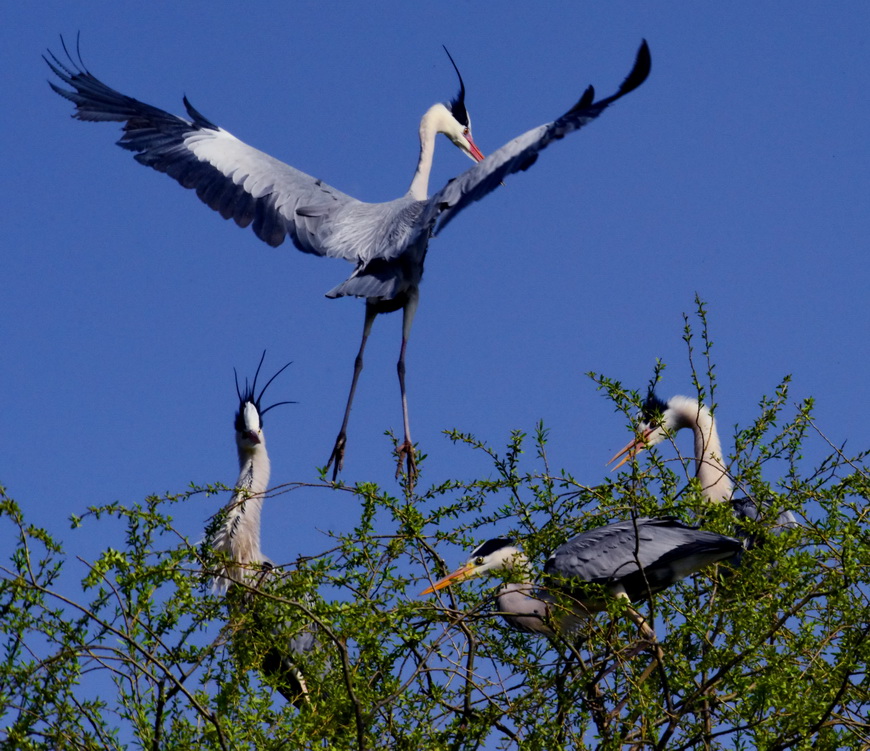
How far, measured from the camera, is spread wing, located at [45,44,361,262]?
6527 mm

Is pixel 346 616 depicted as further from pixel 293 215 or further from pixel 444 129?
pixel 444 129

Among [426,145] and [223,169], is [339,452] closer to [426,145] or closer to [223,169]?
[223,169]

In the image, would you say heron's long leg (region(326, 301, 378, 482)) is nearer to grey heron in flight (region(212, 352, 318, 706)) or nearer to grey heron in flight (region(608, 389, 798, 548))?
grey heron in flight (region(212, 352, 318, 706))

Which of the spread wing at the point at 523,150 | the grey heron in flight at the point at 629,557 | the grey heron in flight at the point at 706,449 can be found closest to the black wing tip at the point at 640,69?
the spread wing at the point at 523,150

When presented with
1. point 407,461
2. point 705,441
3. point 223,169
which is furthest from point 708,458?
point 223,169

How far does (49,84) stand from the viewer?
23.6 feet

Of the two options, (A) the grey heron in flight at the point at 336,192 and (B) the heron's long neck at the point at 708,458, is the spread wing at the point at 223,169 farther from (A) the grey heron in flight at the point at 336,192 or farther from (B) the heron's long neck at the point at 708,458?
(B) the heron's long neck at the point at 708,458

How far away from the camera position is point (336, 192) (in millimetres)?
6934

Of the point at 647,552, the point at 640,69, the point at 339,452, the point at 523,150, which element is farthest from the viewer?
the point at 339,452

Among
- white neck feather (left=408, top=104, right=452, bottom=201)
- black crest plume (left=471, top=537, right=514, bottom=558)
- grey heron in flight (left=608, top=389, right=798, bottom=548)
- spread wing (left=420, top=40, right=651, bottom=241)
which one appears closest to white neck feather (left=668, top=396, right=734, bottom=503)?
grey heron in flight (left=608, top=389, right=798, bottom=548)

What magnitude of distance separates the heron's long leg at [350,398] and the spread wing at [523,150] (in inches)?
42.7

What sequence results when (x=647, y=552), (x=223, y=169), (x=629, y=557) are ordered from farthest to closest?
(x=223, y=169) < (x=629, y=557) < (x=647, y=552)

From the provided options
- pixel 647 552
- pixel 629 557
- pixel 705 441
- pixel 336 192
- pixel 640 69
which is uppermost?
pixel 336 192

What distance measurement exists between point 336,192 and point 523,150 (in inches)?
75.7
